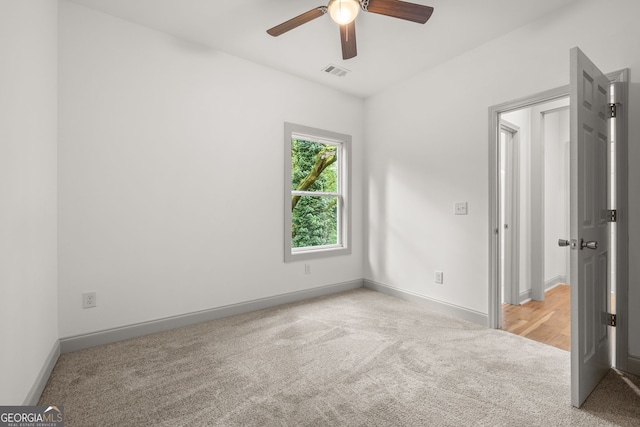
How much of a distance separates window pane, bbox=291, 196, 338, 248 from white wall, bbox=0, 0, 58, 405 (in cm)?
229

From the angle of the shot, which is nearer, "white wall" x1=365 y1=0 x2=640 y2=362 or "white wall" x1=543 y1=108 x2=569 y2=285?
"white wall" x1=365 y1=0 x2=640 y2=362

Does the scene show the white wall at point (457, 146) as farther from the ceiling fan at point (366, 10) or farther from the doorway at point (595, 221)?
the ceiling fan at point (366, 10)

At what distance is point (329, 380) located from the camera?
1.95 meters

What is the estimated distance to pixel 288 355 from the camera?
7.52ft

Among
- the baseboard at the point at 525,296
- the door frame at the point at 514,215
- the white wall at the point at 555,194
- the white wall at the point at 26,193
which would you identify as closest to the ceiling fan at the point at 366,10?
the white wall at the point at 26,193

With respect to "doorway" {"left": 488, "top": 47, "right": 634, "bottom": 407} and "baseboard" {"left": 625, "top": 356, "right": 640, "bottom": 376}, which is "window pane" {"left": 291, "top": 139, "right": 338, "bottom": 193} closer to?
"doorway" {"left": 488, "top": 47, "right": 634, "bottom": 407}

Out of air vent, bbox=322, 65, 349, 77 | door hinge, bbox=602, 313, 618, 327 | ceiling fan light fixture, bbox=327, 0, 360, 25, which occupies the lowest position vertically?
door hinge, bbox=602, 313, 618, 327

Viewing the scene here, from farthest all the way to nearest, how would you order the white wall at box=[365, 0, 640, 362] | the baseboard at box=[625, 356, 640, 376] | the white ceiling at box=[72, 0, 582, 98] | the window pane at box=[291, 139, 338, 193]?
the window pane at box=[291, 139, 338, 193], the white ceiling at box=[72, 0, 582, 98], the white wall at box=[365, 0, 640, 362], the baseboard at box=[625, 356, 640, 376]

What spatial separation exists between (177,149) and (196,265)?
1.11 metres

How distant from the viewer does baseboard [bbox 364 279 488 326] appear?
117 inches

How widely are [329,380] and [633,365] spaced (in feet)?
6.67

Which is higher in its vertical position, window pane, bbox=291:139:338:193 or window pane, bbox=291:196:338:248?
window pane, bbox=291:139:338:193

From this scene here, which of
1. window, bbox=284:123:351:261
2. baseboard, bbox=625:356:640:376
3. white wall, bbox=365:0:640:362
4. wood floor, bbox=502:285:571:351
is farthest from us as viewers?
window, bbox=284:123:351:261

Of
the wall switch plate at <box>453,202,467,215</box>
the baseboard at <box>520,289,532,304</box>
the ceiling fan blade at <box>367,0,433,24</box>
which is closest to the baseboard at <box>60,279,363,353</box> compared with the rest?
the wall switch plate at <box>453,202,467,215</box>
